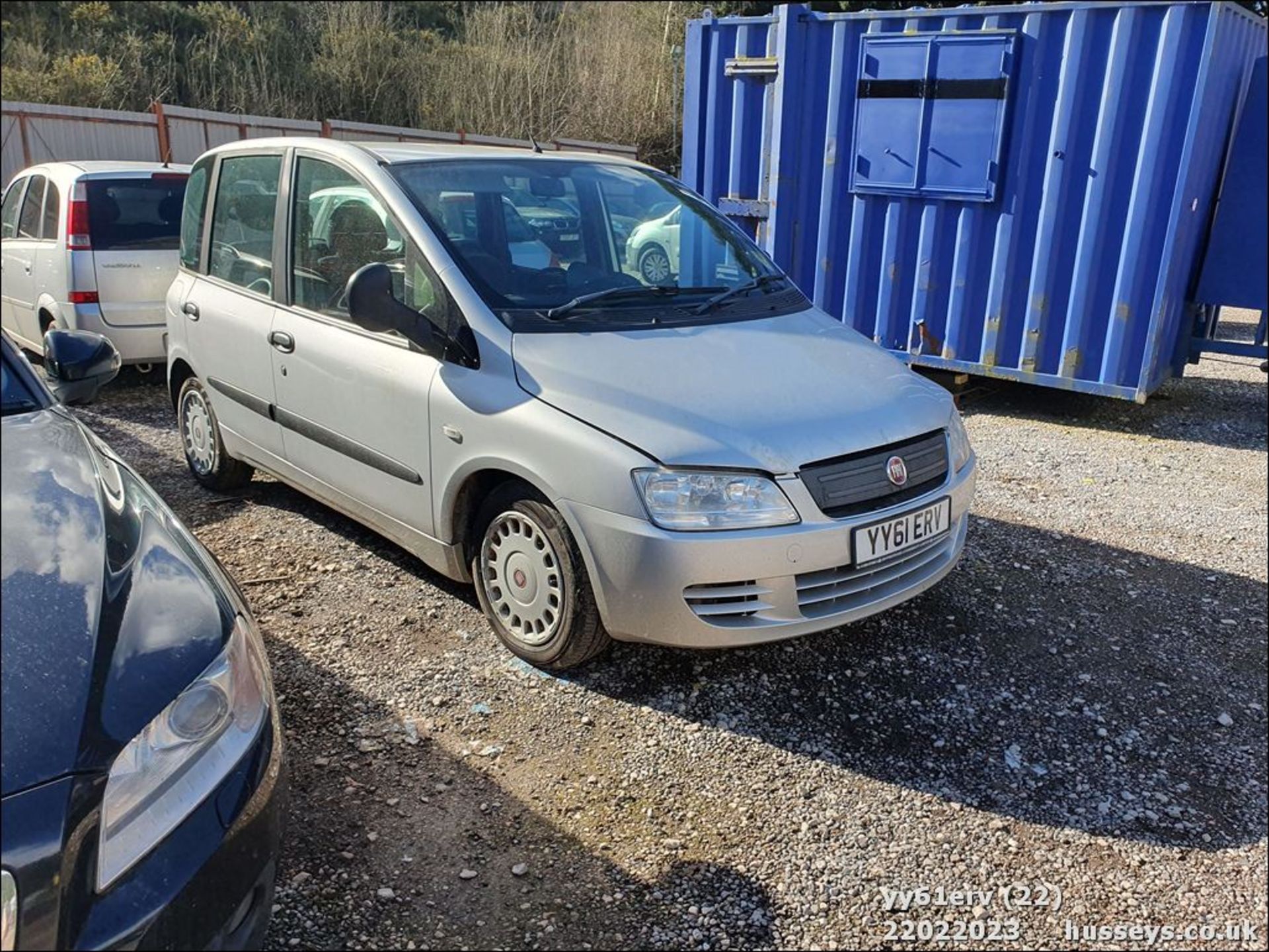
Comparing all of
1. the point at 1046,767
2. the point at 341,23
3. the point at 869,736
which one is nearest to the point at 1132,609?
the point at 1046,767

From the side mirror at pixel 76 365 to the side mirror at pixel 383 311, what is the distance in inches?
29.4

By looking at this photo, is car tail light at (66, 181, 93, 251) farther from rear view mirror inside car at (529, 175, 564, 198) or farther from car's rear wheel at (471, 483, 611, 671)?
car's rear wheel at (471, 483, 611, 671)

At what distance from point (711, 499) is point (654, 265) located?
1.40 meters

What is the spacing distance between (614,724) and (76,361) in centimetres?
201

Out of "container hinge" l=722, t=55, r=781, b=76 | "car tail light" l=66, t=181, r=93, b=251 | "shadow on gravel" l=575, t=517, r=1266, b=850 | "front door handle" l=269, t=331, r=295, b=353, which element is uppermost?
"container hinge" l=722, t=55, r=781, b=76

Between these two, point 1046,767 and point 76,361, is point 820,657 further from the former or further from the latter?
point 76,361

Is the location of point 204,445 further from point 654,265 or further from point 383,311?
point 654,265

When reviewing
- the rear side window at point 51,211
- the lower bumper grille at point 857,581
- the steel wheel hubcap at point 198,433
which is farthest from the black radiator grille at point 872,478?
the rear side window at point 51,211

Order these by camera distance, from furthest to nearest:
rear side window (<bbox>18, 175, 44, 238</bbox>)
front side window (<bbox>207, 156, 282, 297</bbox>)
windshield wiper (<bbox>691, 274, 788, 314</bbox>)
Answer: rear side window (<bbox>18, 175, 44, 238</bbox>), front side window (<bbox>207, 156, 282, 297</bbox>), windshield wiper (<bbox>691, 274, 788, 314</bbox>)

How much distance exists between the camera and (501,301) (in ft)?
11.1

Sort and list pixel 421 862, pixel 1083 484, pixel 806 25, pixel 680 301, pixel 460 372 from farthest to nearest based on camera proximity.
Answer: pixel 806 25
pixel 1083 484
pixel 680 301
pixel 460 372
pixel 421 862

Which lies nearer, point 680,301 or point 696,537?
point 696,537

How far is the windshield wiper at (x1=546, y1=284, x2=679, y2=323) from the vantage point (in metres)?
3.44

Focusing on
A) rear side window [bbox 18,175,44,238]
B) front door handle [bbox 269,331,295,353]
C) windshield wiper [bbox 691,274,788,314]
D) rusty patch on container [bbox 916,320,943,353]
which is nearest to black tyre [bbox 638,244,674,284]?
windshield wiper [bbox 691,274,788,314]
